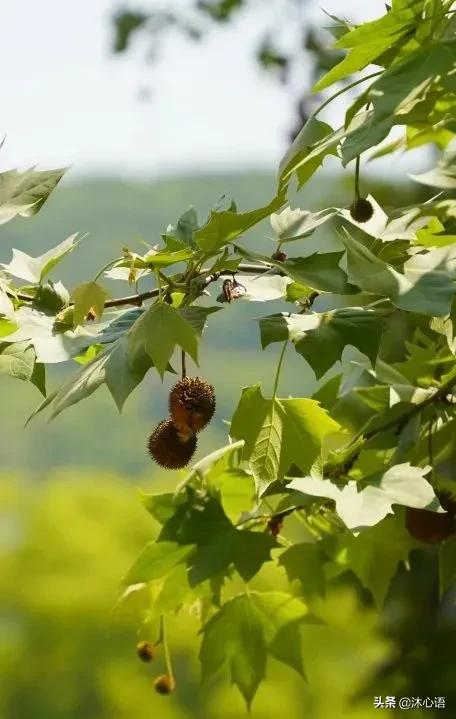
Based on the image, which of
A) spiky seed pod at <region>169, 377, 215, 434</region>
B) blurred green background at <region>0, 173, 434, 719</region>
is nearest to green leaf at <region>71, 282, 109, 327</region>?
spiky seed pod at <region>169, 377, 215, 434</region>

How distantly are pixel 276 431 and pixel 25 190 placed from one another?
32 centimetres

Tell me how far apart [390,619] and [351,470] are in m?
4.13

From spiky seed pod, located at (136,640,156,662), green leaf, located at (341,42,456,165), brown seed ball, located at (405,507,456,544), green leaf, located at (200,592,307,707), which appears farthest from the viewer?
spiky seed pod, located at (136,640,156,662)

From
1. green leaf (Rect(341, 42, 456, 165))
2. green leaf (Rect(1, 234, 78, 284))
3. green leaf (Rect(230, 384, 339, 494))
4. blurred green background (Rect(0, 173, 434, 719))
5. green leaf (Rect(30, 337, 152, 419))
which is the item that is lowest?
blurred green background (Rect(0, 173, 434, 719))

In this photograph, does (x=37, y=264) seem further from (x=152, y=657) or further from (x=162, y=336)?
(x=152, y=657)

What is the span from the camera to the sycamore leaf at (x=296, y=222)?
0.97 metres

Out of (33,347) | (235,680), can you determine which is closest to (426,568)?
(235,680)

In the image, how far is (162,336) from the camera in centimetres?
90

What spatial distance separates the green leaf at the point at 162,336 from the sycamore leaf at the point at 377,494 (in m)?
0.17

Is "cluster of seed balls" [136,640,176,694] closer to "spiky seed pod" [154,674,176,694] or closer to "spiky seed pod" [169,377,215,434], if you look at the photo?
"spiky seed pod" [154,674,176,694]

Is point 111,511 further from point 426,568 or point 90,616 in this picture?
point 426,568

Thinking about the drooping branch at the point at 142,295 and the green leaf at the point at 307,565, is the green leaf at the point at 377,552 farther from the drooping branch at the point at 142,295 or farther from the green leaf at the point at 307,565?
the drooping branch at the point at 142,295

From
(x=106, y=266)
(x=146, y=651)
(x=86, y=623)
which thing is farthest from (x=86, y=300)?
(x=86, y=623)

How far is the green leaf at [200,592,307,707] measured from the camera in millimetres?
1245
